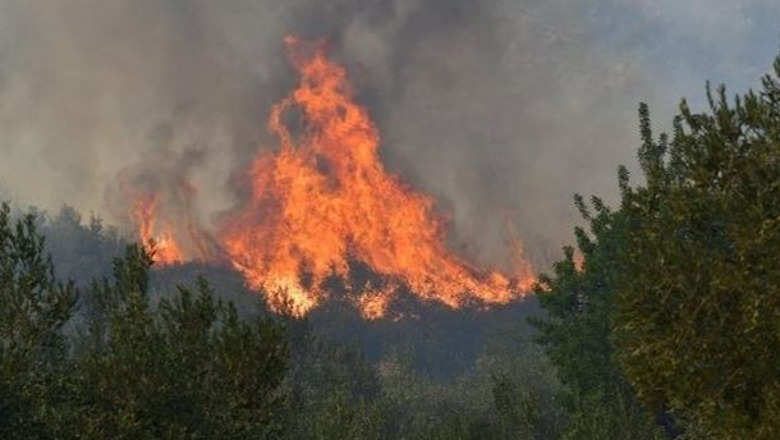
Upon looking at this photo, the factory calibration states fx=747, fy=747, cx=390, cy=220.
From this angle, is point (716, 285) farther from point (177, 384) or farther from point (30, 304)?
point (30, 304)

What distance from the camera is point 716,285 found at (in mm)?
22094

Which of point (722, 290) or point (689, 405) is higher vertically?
point (722, 290)

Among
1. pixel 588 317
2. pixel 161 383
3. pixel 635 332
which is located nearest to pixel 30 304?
pixel 161 383

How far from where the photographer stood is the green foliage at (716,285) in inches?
844

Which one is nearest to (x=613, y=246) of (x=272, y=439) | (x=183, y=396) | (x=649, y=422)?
(x=649, y=422)

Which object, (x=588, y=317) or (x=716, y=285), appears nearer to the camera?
(x=716, y=285)

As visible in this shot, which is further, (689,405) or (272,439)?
(272,439)

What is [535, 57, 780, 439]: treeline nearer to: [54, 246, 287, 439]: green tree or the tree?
[54, 246, 287, 439]: green tree

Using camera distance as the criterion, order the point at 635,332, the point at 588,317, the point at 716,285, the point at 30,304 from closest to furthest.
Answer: the point at 716,285, the point at 635,332, the point at 30,304, the point at 588,317

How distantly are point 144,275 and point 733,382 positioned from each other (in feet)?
82.7

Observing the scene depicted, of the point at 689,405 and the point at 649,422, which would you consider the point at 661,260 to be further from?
the point at 649,422

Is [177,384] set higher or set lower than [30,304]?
lower

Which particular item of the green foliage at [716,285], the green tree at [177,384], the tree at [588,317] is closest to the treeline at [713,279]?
the green foliage at [716,285]

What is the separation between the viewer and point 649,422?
2137 inches
